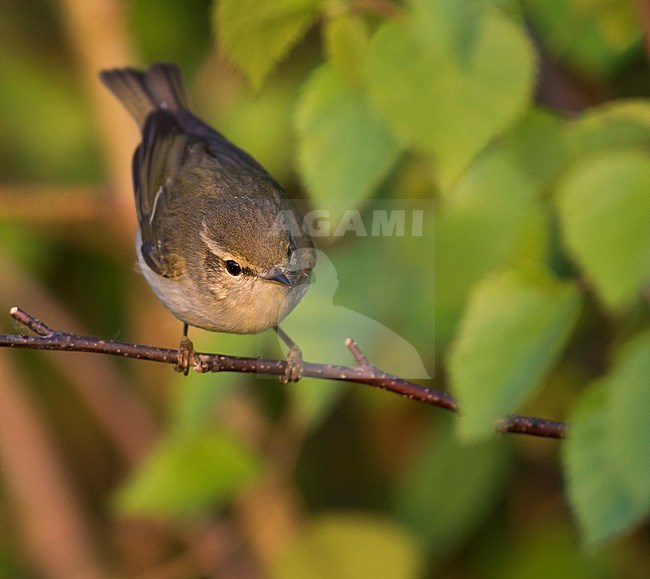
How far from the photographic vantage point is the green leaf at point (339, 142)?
8.38ft

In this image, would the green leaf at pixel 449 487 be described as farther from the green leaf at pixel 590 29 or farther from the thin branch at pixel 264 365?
the thin branch at pixel 264 365

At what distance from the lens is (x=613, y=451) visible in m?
2.31

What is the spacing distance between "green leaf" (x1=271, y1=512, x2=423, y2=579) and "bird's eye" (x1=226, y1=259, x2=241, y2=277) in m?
1.44

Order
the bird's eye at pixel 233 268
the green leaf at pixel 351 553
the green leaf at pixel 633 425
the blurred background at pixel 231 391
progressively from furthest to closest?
the green leaf at pixel 351 553 < the blurred background at pixel 231 391 < the bird's eye at pixel 233 268 < the green leaf at pixel 633 425

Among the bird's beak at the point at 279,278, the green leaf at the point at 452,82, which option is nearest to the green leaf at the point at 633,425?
the green leaf at the point at 452,82

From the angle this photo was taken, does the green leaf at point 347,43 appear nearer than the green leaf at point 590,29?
Yes

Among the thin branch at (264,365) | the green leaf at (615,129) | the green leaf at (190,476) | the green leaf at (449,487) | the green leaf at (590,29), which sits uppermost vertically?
the green leaf at (590,29)

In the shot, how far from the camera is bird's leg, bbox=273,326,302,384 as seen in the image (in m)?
2.46

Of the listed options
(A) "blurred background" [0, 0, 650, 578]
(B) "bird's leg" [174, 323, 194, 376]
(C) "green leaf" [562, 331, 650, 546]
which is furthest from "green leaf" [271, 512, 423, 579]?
(C) "green leaf" [562, 331, 650, 546]

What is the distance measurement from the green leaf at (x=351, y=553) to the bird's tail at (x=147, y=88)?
1730 millimetres

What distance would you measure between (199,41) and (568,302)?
324 cm

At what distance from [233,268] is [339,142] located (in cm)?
46

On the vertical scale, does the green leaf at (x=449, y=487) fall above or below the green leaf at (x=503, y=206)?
below

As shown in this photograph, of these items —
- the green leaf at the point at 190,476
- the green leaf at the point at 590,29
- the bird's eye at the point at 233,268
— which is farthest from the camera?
the green leaf at the point at 190,476
